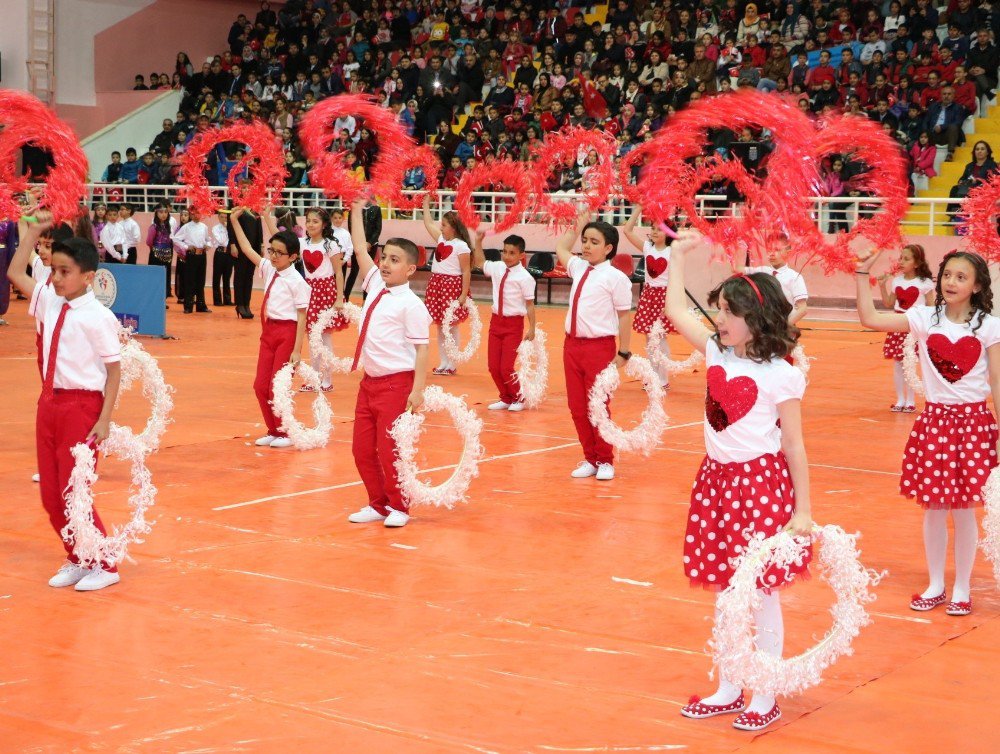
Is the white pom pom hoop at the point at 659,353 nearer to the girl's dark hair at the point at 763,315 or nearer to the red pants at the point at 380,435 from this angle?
the red pants at the point at 380,435

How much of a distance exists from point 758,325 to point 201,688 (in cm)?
260

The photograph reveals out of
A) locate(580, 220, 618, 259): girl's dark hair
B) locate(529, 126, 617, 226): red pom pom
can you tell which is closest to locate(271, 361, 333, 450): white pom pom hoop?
locate(580, 220, 618, 259): girl's dark hair

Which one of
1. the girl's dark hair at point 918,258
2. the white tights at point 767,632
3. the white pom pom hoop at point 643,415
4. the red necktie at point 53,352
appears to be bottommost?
the white tights at point 767,632

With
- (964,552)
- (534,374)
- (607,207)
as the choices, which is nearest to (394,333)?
(964,552)

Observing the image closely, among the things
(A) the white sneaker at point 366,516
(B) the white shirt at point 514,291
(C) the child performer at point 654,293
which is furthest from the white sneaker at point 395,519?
(C) the child performer at point 654,293

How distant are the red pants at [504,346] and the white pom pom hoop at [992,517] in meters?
6.53

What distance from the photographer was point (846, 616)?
4.94 meters

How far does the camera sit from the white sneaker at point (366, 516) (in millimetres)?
8000

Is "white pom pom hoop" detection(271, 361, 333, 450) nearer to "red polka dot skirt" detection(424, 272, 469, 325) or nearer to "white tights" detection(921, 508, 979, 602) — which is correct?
"red polka dot skirt" detection(424, 272, 469, 325)

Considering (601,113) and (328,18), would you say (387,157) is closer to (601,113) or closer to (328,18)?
Result: (601,113)

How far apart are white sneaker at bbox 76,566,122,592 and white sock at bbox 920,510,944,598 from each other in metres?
4.06

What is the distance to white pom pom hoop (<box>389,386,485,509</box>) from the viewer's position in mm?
7750

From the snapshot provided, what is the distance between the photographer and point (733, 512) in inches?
190

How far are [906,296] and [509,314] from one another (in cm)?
368
